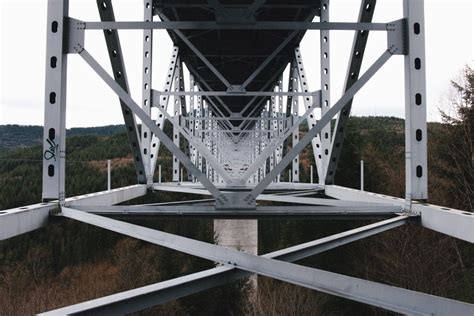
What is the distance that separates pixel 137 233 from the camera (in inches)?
168

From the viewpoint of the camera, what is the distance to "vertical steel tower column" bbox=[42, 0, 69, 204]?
4867 mm

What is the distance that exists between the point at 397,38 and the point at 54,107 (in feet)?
12.8

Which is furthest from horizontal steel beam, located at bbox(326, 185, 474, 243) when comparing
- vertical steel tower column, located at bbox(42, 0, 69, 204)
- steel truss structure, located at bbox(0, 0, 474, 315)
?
vertical steel tower column, located at bbox(42, 0, 69, 204)

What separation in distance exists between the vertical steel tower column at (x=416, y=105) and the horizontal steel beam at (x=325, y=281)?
2.00 m

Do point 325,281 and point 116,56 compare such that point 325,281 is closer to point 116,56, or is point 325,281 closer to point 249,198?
point 249,198

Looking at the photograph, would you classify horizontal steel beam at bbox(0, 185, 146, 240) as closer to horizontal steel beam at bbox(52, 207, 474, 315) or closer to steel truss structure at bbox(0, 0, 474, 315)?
steel truss structure at bbox(0, 0, 474, 315)

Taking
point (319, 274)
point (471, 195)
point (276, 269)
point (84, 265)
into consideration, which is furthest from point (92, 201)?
point (84, 265)

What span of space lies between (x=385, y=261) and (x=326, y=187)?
14.9m

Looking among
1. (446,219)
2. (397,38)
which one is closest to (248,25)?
(397,38)

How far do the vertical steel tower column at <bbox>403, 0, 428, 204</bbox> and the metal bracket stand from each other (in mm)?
70

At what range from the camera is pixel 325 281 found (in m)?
3.37

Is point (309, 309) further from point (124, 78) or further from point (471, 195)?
point (124, 78)

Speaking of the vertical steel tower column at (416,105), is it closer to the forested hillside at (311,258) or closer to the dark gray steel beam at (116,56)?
the dark gray steel beam at (116,56)

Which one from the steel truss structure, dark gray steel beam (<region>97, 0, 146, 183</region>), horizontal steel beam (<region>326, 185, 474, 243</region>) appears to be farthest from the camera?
dark gray steel beam (<region>97, 0, 146, 183</region>)
